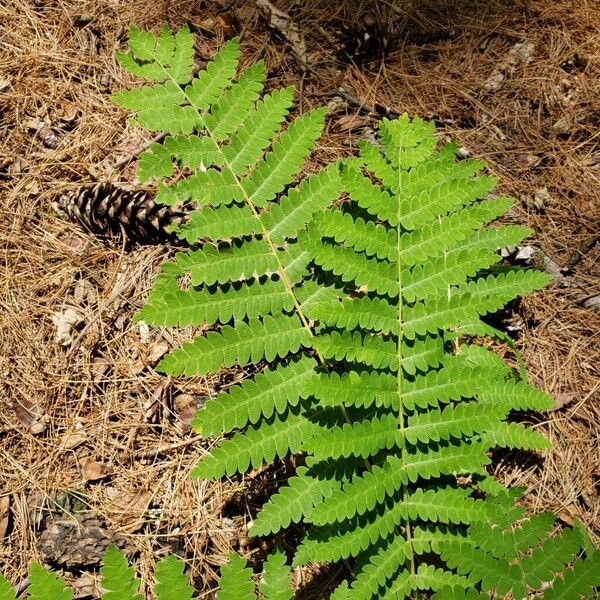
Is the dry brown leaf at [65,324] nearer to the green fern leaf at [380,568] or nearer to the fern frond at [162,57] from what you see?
the fern frond at [162,57]

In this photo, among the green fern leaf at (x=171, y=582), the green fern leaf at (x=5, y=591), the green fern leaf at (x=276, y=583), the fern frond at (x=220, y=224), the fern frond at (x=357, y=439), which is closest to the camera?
the green fern leaf at (x=5, y=591)

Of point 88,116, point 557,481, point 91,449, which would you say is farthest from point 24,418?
point 557,481

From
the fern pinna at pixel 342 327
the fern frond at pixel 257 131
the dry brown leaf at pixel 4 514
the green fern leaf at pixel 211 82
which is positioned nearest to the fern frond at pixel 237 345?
the fern pinna at pixel 342 327

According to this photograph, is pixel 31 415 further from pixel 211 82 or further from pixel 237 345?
pixel 211 82

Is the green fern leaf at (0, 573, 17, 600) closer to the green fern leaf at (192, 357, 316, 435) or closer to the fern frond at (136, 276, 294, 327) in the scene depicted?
the green fern leaf at (192, 357, 316, 435)

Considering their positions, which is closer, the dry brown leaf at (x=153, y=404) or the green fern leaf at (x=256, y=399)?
the green fern leaf at (x=256, y=399)

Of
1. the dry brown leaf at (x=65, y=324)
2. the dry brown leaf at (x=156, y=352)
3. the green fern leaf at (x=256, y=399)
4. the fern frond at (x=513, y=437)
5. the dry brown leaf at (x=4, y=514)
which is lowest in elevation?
the dry brown leaf at (x=4, y=514)

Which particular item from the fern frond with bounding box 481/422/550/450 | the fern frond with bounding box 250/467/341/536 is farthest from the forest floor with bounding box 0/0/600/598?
the fern frond with bounding box 250/467/341/536

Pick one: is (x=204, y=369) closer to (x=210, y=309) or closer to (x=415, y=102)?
(x=210, y=309)
